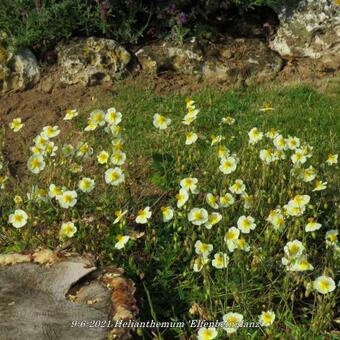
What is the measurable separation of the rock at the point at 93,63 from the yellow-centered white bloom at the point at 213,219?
2599 millimetres

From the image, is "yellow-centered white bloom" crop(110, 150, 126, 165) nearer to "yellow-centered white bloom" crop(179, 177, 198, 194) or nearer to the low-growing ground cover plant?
the low-growing ground cover plant

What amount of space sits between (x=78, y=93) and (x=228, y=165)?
2293 mm

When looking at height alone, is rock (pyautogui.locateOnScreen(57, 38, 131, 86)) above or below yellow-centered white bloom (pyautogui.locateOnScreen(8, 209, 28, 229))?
below

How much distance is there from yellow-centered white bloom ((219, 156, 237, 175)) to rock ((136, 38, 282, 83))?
7.01ft

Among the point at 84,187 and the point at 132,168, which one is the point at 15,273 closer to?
the point at 84,187

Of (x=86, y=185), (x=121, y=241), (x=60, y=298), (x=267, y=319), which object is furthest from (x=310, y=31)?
(x=60, y=298)

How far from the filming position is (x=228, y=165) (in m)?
3.48

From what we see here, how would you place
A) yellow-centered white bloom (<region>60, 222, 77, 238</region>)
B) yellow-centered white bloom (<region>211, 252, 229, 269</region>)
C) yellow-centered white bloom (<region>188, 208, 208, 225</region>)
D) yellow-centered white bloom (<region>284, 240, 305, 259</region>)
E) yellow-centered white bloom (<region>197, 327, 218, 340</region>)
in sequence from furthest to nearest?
1. yellow-centered white bloom (<region>60, 222, 77, 238</region>)
2. yellow-centered white bloom (<region>188, 208, 208, 225</region>)
3. yellow-centered white bloom (<region>211, 252, 229, 269</region>)
4. yellow-centered white bloom (<region>284, 240, 305, 259</region>)
5. yellow-centered white bloom (<region>197, 327, 218, 340</region>)

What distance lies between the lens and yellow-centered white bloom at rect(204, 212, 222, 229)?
3.16 meters

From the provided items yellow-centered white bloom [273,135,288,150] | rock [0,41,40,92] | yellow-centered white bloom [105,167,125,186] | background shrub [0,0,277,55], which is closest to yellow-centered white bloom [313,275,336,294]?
yellow-centered white bloom [273,135,288,150]

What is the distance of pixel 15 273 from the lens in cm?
297

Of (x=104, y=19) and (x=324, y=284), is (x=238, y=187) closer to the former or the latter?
(x=324, y=284)

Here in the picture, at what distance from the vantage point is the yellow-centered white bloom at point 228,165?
346 cm

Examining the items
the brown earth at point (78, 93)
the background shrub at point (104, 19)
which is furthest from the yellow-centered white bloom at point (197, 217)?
the background shrub at point (104, 19)
